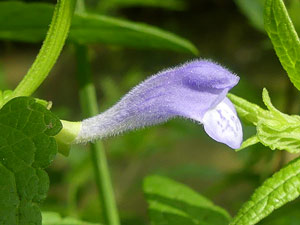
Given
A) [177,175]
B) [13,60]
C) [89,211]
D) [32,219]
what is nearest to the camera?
[32,219]

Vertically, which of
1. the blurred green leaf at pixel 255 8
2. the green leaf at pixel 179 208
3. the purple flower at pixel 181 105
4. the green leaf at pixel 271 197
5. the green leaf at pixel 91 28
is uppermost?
the blurred green leaf at pixel 255 8

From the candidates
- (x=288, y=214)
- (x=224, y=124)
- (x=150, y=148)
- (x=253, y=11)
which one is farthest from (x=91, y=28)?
(x=150, y=148)

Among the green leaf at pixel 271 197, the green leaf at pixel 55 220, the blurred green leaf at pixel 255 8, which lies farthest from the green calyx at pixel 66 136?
the blurred green leaf at pixel 255 8

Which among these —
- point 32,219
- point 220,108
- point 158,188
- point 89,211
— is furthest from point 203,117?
point 89,211

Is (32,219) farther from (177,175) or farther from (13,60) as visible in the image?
(13,60)

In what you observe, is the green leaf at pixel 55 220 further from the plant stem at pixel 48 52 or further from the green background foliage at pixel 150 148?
the plant stem at pixel 48 52

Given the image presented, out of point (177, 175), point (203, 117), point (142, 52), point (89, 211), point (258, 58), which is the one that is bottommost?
point (203, 117)

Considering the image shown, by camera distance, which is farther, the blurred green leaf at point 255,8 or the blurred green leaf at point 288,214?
the blurred green leaf at point 255,8
